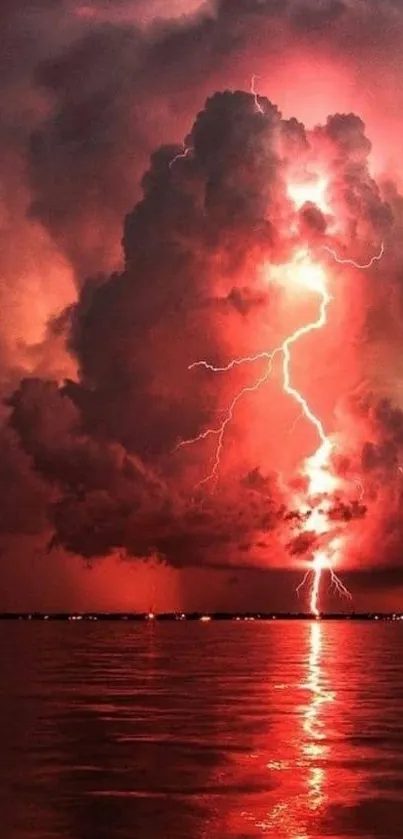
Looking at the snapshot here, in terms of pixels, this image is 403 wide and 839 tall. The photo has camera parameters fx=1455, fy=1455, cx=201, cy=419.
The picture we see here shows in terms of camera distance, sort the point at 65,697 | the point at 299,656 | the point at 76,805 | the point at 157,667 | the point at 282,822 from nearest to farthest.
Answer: the point at 282,822, the point at 76,805, the point at 65,697, the point at 157,667, the point at 299,656

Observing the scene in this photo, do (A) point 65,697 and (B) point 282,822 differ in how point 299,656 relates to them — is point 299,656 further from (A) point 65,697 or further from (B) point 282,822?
(B) point 282,822

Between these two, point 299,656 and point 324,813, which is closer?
point 324,813

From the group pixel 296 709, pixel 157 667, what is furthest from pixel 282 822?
pixel 157 667

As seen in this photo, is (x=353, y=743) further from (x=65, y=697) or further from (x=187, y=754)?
(x=65, y=697)

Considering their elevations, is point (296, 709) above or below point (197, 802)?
above

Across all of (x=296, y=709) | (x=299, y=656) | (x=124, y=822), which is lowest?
(x=124, y=822)

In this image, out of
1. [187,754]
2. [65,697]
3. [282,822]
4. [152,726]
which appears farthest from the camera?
[65,697]
